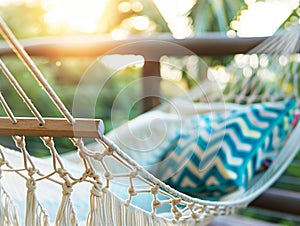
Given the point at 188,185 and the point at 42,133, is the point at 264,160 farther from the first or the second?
the point at 42,133

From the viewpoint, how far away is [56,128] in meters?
0.56

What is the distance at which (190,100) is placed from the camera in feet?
4.69

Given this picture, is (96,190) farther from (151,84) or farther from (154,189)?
(151,84)

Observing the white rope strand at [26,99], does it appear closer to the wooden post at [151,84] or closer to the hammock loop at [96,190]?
the hammock loop at [96,190]

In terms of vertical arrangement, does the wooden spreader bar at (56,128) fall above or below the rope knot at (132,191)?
above

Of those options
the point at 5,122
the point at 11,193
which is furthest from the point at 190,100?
the point at 5,122

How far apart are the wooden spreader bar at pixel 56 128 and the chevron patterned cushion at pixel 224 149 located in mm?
486

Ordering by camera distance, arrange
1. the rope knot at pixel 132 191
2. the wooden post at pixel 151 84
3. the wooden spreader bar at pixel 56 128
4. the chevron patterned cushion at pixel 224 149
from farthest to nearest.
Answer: the wooden post at pixel 151 84, the chevron patterned cushion at pixel 224 149, the rope knot at pixel 132 191, the wooden spreader bar at pixel 56 128

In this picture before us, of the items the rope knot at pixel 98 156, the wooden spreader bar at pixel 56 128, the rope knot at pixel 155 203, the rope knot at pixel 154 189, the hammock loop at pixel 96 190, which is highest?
the wooden spreader bar at pixel 56 128

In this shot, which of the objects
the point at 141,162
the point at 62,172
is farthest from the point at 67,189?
the point at 141,162

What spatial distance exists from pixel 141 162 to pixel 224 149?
0.20 meters

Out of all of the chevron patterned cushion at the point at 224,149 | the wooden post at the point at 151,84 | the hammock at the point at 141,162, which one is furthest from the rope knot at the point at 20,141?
the wooden post at the point at 151,84

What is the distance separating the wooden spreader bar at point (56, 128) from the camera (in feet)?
1.81

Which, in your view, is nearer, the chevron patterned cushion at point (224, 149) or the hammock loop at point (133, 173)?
the hammock loop at point (133, 173)
